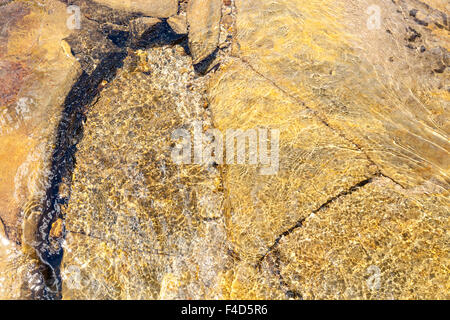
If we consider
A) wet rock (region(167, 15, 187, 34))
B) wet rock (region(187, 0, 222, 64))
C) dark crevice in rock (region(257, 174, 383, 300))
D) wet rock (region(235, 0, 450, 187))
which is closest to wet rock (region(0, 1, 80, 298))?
wet rock (region(167, 15, 187, 34))

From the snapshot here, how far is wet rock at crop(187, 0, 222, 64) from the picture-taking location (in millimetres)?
4141

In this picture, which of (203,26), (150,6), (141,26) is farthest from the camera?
(150,6)

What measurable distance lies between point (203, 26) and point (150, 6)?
992 mm

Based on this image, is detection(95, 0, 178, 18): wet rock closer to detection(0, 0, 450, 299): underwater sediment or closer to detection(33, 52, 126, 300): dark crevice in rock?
detection(0, 0, 450, 299): underwater sediment

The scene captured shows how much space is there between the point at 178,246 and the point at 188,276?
0.34m

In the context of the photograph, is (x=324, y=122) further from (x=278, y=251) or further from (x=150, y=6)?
(x=150, y=6)

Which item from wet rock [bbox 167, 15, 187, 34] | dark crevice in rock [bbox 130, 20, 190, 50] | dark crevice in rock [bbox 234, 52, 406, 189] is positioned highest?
wet rock [bbox 167, 15, 187, 34]

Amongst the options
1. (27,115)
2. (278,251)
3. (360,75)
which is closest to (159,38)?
(27,115)

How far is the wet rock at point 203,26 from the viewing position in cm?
414

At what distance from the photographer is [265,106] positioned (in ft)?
11.5

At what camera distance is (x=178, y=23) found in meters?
4.41

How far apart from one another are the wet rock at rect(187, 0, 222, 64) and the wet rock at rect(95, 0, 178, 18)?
0.29m

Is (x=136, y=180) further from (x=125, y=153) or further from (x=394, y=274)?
(x=394, y=274)

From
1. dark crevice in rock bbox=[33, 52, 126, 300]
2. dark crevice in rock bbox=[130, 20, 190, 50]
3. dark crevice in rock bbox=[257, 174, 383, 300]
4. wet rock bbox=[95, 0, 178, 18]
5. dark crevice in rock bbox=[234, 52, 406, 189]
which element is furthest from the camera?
wet rock bbox=[95, 0, 178, 18]
